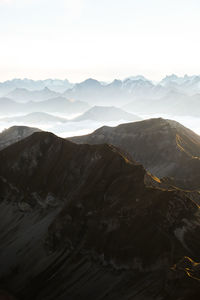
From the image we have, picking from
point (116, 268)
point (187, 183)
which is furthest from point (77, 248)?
point (187, 183)

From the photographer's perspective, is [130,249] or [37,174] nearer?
[130,249]

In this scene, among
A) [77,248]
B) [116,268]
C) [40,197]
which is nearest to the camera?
[116,268]

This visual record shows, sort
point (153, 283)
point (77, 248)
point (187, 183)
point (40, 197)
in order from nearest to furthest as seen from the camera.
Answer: point (153, 283)
point (77, 248)
point (40, 197)
point (187, 183)

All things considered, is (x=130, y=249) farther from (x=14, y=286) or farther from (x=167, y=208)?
(x=14, y=286)

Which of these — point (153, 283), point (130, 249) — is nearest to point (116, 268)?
point (130, 249)

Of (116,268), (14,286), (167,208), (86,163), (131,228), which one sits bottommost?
(14,286)

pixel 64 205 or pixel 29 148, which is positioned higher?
pixel 29 148

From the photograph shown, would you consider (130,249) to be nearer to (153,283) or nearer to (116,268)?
(116,268)
